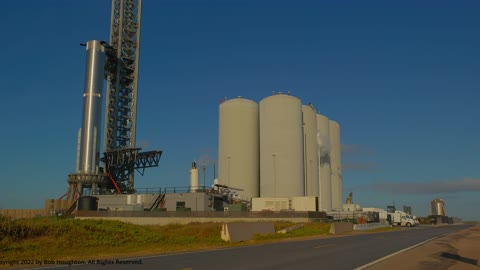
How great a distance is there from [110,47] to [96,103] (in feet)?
44.5

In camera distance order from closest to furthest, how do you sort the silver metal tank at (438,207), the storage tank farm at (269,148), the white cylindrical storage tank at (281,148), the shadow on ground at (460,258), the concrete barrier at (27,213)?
the shadow on ground at (460,258), the concrete barrier at (27,213), the white cylindrical storage tank at (281,148), the storage tank farm at (269,148), the silver metal tank at (438,207)

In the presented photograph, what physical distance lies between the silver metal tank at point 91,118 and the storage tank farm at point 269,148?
2492cm

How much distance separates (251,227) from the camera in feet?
112

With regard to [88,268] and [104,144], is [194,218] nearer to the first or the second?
[104,144]

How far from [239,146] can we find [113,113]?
26579mm

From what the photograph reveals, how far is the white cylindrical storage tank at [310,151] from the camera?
92.9 m

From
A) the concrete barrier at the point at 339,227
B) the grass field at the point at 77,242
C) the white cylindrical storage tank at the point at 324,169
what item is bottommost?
the concrete barrier at the point at 339,227

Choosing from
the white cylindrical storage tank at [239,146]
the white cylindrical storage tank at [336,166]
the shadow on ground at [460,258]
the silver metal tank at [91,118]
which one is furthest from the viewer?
the white cylindrical storage tank at [336,166]

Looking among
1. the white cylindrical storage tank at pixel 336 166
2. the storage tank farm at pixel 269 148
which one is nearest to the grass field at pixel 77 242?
the storage tank farm at pixel 269 148

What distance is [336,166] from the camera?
117 m

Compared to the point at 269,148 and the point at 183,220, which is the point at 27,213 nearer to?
the point at 183,220

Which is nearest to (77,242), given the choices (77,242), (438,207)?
(77,242)

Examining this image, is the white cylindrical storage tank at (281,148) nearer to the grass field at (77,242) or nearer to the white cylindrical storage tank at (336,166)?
the white cylindrical storage tank at (336,166)

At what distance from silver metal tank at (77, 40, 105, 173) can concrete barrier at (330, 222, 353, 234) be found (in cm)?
5024
